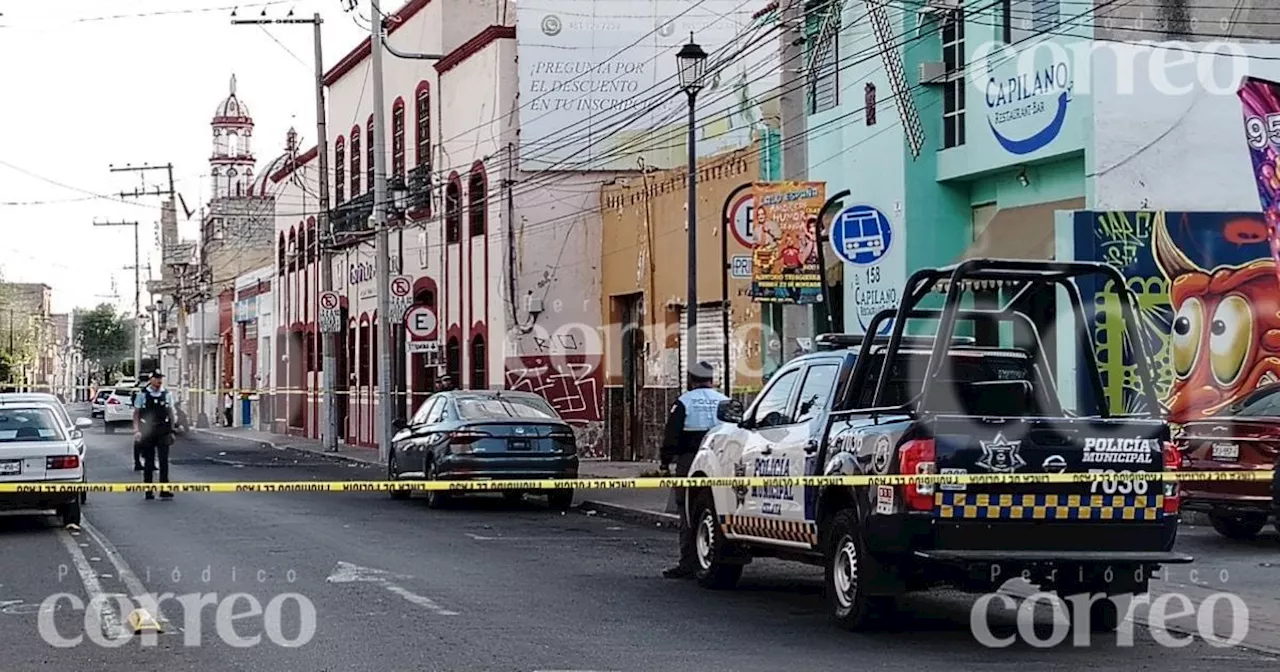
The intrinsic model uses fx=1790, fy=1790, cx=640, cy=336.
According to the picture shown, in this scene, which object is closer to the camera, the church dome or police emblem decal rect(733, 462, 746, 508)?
police emblem decal rect(733, 462, 746, 508)

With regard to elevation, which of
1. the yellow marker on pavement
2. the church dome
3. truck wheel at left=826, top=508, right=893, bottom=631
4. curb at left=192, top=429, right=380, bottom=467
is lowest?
curb at left=192, top=429, right=380, bottom=467

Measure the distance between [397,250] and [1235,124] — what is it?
88.5ft

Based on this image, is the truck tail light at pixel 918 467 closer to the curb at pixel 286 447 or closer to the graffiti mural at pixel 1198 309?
the graffiti mural at pixel 1198 309

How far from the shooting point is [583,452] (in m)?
33.7

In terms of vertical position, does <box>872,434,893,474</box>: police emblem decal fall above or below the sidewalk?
above

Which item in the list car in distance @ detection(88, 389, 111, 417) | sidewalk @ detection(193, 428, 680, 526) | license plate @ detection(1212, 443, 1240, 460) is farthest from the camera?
car in distance @ detection(88, 389, 111, 417)

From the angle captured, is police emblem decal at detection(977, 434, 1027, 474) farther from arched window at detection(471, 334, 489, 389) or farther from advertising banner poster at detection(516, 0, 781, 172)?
arched window at detection(471, 334, 489, 389)

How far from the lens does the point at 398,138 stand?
43.5 meters

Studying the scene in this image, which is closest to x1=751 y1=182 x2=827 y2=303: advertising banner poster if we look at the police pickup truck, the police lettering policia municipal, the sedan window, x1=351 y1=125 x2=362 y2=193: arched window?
the sedan window

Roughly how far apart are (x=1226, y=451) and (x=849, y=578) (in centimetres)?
615

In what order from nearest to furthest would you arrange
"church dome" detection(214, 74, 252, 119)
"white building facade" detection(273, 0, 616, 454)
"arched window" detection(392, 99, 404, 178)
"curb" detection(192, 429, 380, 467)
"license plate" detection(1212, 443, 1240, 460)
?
"license plate" detection(1212, 443, 1240, 460) < "white building facade" detection(273, 0, 616, 454) < "curb" detection(192, 429, 380, 467) < "arched window" detection(392, 99, 404, 178) < "church dome" detection(214, 74, 252, 119)

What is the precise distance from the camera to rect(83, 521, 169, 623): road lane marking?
12172 millimetres

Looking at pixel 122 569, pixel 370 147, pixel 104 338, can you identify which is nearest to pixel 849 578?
pixel 122 569

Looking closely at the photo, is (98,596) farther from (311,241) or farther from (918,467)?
(311,241)
